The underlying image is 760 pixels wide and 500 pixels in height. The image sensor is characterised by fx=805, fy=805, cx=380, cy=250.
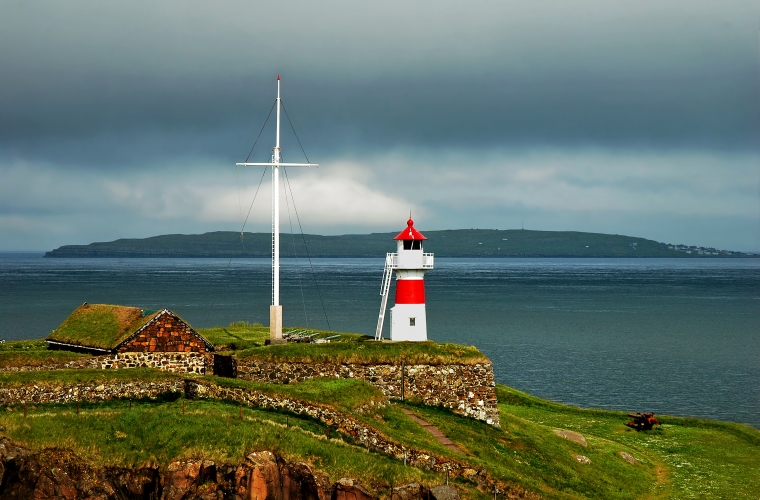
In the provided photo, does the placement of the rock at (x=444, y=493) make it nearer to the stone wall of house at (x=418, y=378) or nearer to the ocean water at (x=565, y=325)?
the stone wall of house at (x=418, y=378)

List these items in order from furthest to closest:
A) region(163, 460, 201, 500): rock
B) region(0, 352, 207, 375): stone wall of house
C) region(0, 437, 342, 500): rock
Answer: region(0, 352, 207, 375): stone wall of house
region(163, 460, 201, 500): rock
region(0, 437, 342, 500): rock

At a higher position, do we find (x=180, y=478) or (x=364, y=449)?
(x=364, y=449)

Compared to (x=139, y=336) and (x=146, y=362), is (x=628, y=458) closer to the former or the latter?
(x=146, y=362)

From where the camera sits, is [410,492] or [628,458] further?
[628,458]

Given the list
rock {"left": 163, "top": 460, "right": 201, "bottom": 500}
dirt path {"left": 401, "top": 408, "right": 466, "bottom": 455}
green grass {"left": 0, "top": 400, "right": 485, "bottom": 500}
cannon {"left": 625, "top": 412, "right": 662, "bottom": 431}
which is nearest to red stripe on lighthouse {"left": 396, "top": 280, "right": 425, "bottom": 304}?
dirt path {"left": 401, "top": 408, "right": 466, "bottom": 455}

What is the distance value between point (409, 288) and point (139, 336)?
14758 millimetres

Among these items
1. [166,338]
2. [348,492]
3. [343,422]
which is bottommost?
[348,492]

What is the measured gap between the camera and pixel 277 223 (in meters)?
41.6

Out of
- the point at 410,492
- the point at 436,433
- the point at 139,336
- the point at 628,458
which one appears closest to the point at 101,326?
the point at 139,336

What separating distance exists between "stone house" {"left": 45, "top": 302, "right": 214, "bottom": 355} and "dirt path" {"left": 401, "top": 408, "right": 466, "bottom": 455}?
34.9ft

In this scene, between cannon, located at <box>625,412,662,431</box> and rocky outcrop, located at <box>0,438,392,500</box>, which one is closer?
rocky outcrop, located at <box>0,438,392,500</box>

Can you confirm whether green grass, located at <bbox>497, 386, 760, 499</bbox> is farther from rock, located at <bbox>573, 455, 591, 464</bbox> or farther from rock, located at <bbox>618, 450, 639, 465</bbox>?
rock, located at <bbox>573, 455, 591, 464</bbox>

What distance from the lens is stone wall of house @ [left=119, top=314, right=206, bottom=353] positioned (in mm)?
37500

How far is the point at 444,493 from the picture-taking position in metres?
25.8
